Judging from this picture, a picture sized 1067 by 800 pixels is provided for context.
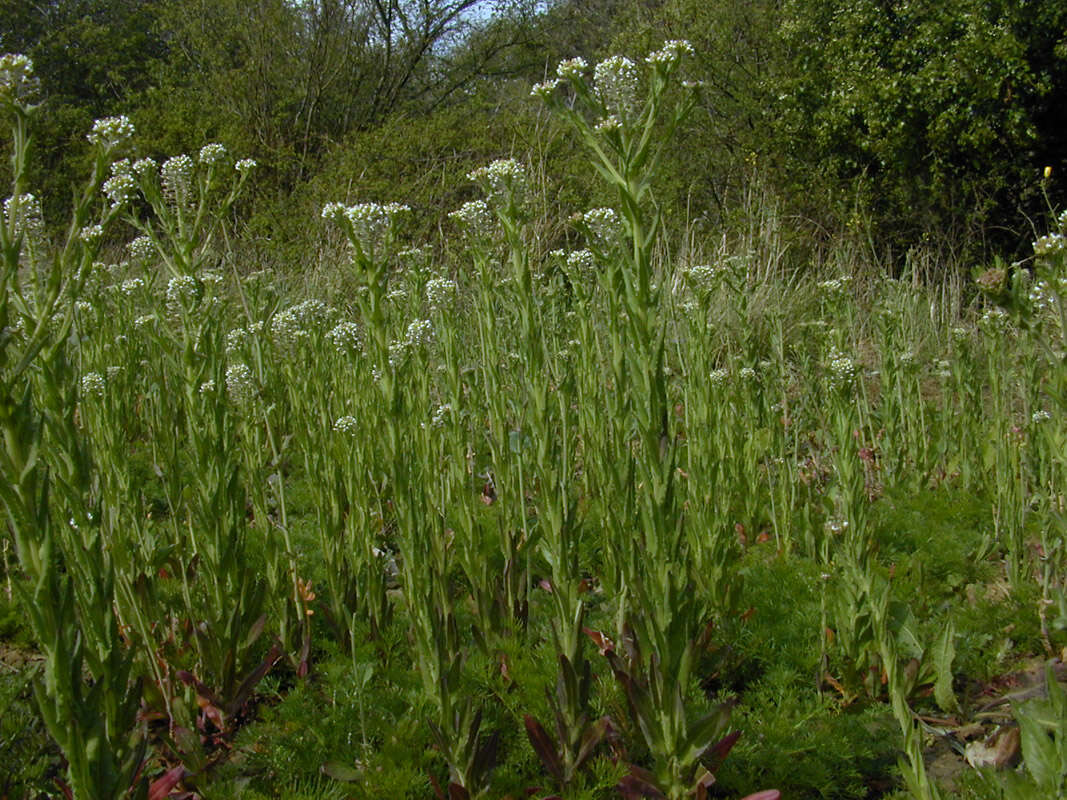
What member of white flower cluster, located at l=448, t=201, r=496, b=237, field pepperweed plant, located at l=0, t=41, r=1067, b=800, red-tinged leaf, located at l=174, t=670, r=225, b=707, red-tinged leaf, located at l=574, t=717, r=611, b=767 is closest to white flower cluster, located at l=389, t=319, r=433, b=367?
field pepperweed plant, located at l=0, t=41, r=1067, b=800

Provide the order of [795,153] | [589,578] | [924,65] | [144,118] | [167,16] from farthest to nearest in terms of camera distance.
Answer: [167,16] → [144,118] → [795,153] → [924,65] → [589,578]

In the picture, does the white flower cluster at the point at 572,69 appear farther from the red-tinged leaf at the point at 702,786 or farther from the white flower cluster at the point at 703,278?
the red-tinged leaf at the point at 702,786

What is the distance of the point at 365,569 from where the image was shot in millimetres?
2650

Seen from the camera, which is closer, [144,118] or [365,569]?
[365,569]

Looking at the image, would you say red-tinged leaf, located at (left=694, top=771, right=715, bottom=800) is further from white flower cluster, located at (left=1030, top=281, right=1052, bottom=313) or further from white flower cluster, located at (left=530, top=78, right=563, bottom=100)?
white flower cluster, located at (left=530, top=78, right=563, bottom=100)

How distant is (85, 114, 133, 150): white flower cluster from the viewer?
1.65 metres

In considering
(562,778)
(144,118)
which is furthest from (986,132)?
(144,118)

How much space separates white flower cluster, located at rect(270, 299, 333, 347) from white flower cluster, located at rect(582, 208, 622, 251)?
1226 millimetres

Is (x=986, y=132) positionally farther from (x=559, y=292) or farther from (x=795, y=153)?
(x=559, y=292)

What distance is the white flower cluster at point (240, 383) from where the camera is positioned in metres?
2.55

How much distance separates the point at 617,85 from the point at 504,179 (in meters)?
0.65

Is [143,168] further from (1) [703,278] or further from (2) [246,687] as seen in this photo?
(1) [703,278]

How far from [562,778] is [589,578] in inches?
57.8

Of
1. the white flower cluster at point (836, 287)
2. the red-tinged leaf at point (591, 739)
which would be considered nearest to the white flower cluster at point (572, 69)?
the red-tinged leaf at point (591, 739)
